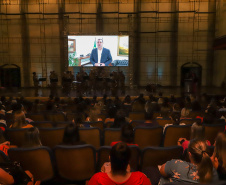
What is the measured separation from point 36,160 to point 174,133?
229 centimetres

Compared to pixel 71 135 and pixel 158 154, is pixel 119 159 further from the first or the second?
pixel 71 135

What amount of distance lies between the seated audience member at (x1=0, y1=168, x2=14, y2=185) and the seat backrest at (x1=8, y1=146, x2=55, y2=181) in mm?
445

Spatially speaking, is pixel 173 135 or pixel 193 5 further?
pixel 193 5

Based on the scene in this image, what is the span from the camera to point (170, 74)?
16.3 metres

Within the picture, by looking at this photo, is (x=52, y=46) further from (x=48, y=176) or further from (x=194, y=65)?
(x=48, y=176)

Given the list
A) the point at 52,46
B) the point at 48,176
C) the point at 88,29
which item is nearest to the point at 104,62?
the point at 88,29

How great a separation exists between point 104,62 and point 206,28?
8.42 meters

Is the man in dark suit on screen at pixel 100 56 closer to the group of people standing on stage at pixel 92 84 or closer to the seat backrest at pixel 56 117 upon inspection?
the group of people standing on stage at pixel 92 84

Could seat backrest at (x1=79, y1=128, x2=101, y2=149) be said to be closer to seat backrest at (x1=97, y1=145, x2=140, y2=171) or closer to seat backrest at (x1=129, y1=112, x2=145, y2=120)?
seat backrest at (x1=97, y1=145, x2=140, y2=171)

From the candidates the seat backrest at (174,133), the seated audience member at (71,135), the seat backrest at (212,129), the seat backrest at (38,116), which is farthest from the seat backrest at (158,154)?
the seat backrest at (38,116)

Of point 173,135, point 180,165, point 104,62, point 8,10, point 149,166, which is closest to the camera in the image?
point 180,165

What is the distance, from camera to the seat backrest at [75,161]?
2.49m

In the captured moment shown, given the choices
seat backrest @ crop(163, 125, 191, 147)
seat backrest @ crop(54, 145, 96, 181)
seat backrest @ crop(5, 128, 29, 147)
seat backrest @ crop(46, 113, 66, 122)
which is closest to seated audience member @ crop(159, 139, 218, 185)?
seat backrest @ crop(54, 145, 96, 181)

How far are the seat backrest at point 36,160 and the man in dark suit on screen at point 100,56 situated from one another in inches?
481
